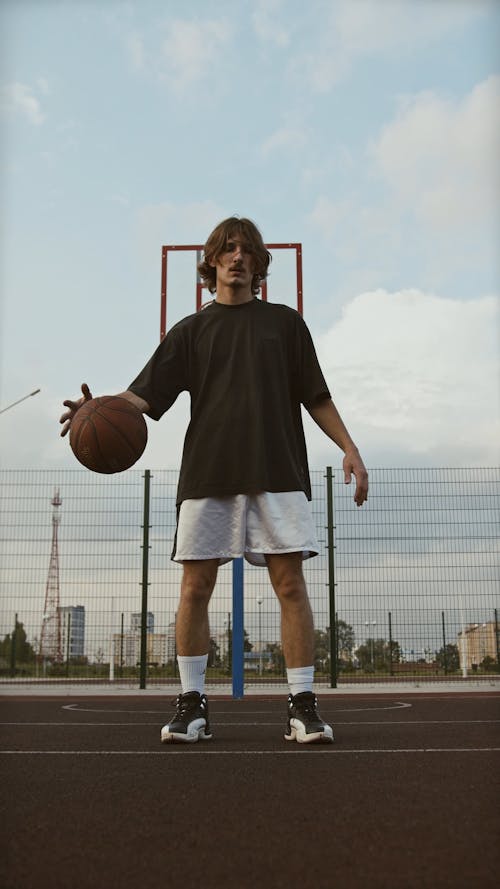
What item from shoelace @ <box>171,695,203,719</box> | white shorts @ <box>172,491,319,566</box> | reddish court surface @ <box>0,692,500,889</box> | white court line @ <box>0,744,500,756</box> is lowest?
white court line @ <box>0,744,500,756</box>

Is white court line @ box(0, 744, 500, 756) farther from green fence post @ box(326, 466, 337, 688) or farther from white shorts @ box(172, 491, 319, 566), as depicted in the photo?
green fence post @ box(326, 466, 337, 688)

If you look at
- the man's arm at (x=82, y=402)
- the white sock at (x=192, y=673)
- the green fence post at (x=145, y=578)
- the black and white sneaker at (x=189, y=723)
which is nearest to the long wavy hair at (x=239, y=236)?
the man's arm at (x=82, y=402)

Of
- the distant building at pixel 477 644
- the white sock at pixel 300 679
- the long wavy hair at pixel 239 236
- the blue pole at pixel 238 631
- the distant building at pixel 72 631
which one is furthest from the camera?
the distant building at pixel 72 631

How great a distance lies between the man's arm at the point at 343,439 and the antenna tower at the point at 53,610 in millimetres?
5346

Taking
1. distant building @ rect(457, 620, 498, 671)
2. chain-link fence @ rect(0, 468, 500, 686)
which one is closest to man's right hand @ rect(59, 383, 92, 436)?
chain-link fence @ rect(0, 468, 500, 686)

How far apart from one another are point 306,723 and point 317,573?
228 inches

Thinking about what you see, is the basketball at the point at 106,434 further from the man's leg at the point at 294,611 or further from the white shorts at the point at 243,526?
the man's leg at the point at 294,611

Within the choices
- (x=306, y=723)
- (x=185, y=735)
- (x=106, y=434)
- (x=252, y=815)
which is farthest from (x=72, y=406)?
(x=252, y=815)

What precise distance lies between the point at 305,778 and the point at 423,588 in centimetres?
673

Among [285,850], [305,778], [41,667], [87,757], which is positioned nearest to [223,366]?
[87,757]

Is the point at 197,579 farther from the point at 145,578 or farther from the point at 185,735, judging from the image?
the point at 145,578

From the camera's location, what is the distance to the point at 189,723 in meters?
2.88

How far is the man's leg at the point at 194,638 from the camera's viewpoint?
2.97m

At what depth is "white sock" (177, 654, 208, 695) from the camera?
3.03 m
